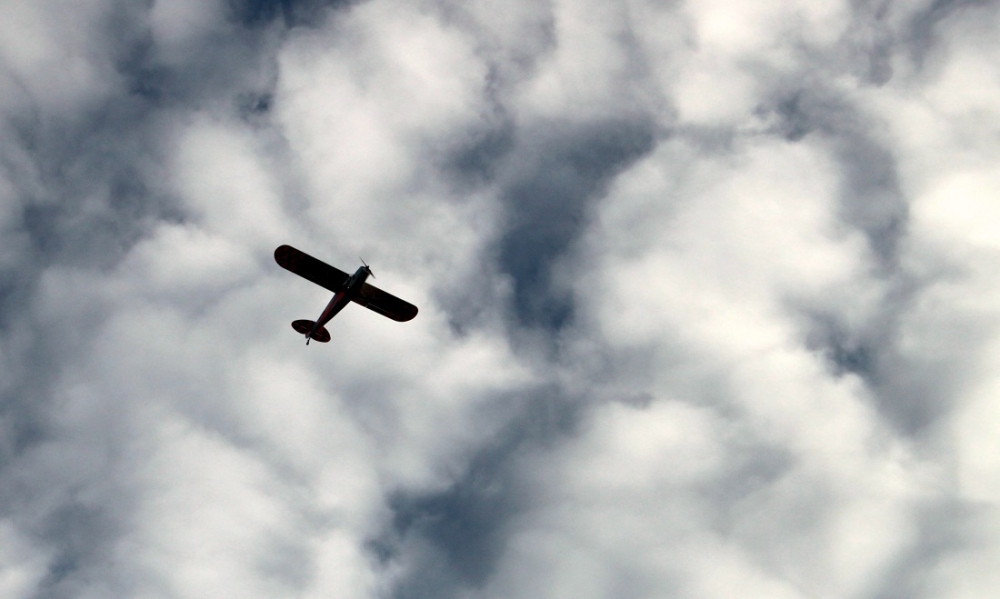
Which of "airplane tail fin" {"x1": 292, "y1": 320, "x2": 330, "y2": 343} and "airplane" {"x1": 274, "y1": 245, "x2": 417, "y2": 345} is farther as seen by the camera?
"airplane tail fin" {"x1": 292, "y1": 320, "x2": 330, "y2": 343}

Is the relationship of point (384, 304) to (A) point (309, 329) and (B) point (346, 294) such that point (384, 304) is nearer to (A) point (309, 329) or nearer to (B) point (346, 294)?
(B) point (346, 294)

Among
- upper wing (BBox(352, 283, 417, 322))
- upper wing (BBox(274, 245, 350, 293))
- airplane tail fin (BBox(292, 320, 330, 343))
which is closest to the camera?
upper wing (BBox(274, 245, 350, 293))

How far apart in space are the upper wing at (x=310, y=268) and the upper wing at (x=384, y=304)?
8.61 feet

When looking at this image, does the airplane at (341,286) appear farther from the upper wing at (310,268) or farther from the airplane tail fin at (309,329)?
the airplane tail fin at (309,329)

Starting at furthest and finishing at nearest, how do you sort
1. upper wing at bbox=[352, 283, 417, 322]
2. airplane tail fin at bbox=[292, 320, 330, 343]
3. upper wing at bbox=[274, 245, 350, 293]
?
airplane tail fin at bbox=[292, 320, 330, 343]
upper wing at bbox=[352, 283, 417, 322]
upper wing at bbox=[274, 245, 350, 293]

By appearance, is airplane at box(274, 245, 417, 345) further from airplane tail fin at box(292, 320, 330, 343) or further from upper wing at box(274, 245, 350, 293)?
airplane tail fin at box(292, 320, 330, 343)

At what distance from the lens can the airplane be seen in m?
70.7

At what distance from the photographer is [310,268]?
234 ft

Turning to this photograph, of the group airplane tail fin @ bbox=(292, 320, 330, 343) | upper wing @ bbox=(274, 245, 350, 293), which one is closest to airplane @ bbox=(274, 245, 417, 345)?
upper wing @ bbox=(274, 245, 350, 293)

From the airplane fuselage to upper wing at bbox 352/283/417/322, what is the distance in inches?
40.8

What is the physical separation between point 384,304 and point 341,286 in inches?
203

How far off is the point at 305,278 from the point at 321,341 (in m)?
13.7

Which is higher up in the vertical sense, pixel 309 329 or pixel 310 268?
pixel 309 329

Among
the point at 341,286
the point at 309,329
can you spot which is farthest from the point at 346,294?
the point at 309,329
